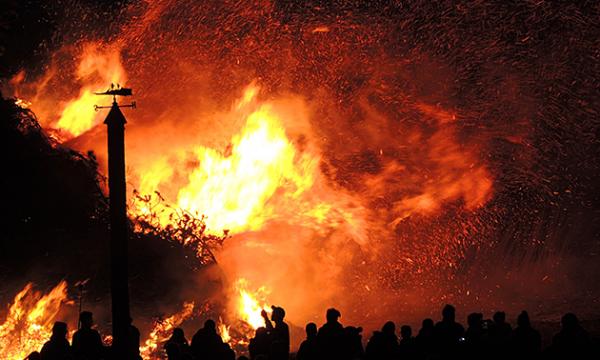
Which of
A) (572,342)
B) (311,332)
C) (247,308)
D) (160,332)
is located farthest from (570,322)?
(247,308)

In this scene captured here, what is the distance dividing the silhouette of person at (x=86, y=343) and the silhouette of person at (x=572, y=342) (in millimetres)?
5738

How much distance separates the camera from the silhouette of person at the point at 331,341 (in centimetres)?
936

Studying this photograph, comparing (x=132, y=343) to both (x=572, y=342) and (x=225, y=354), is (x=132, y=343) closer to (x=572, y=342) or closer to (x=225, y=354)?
(x=225, y=354)

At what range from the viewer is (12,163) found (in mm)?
15039

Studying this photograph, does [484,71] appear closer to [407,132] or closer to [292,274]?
[407,132]

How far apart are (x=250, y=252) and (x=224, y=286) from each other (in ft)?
14.8

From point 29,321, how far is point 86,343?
209 inches


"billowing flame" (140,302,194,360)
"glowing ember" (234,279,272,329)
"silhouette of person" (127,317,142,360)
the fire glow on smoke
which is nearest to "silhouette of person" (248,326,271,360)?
"silhouette of person" (127,317,142,360)

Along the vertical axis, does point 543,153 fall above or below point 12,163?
above

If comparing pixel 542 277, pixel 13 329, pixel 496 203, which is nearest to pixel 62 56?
pixel 13 329

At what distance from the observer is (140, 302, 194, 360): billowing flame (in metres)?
15.6

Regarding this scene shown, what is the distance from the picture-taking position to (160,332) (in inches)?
638

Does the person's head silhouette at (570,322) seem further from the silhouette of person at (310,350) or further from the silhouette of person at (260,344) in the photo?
the silhouette of person at (260,344)

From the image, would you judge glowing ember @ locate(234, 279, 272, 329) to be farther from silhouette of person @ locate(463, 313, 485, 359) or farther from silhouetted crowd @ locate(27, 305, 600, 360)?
silhouette of person @ locate(463, 313, 485, 359)
